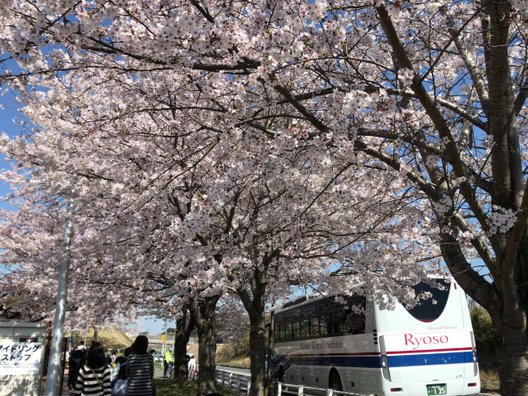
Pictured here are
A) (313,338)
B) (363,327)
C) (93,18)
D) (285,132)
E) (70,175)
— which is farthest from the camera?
(313,338)

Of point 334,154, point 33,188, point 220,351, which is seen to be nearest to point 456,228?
point 334,154

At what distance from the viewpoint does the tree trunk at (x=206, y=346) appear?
11.9 metres

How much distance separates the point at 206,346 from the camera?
1266 centimetres

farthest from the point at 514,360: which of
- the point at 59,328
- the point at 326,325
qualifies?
the point at 326,325

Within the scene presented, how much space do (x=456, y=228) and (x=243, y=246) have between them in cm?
440

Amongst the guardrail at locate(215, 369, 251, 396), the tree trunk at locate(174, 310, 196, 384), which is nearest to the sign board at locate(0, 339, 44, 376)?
the guardrail at locate(215, 369, 251, 396)

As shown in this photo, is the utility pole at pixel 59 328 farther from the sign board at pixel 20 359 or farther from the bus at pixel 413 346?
the bus at pixel 413 346

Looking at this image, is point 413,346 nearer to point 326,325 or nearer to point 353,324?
point 353,324

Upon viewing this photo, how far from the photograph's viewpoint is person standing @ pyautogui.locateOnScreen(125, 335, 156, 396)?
238 inches

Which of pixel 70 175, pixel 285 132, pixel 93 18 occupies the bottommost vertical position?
pixel 285 132

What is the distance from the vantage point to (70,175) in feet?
31.9

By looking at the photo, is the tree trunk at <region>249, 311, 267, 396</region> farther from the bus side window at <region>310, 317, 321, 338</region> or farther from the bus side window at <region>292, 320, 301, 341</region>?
the bus side window at <region>292, 320, 301, 341</region>

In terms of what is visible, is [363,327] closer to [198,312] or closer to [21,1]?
[198,312]

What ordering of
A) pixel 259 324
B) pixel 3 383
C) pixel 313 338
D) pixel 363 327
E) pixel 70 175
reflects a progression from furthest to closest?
pixel 313 338 < pixel 363 327 < pixel 259 324 < pixel 70 175 < pixel 3 383
